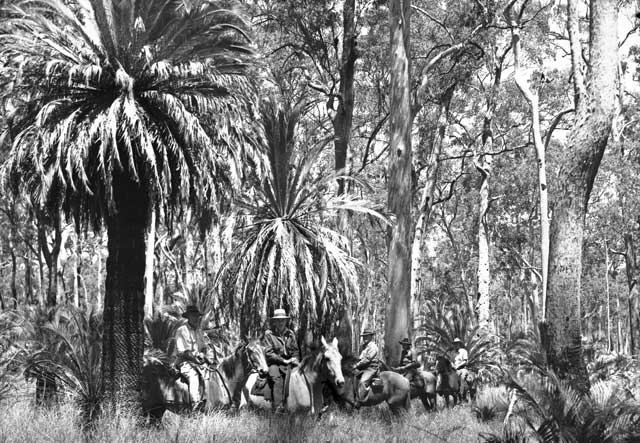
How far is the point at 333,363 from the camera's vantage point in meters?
12.4

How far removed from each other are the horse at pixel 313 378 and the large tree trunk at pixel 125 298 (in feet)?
9.48

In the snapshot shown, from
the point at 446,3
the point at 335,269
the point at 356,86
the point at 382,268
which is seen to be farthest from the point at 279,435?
the point at 382,268

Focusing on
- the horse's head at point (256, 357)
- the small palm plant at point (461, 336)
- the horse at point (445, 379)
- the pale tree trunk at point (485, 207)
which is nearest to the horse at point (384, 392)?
the horse's head at point (256, 357)

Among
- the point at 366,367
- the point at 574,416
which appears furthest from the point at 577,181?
the point at 574,416

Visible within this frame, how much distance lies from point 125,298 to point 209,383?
7.12 feet

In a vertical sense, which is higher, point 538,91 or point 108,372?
point 538,91

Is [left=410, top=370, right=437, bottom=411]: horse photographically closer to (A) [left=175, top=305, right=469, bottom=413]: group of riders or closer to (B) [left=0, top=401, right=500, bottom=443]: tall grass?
(A) [left=175, top=305, right=469, bottom=413]: group of riders

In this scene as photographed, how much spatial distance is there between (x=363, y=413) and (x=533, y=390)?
20.0 ft

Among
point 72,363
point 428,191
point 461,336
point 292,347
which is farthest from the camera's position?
point 428,191

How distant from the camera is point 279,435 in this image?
11.0 meters

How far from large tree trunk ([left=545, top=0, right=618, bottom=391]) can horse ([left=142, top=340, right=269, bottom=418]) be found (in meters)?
5.04

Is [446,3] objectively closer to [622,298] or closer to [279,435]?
[279,435]

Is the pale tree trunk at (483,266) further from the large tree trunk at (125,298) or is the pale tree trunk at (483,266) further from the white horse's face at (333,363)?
the large tree trunk at (125,298)

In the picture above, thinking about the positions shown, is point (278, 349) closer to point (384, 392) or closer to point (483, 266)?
point (384, 392)
